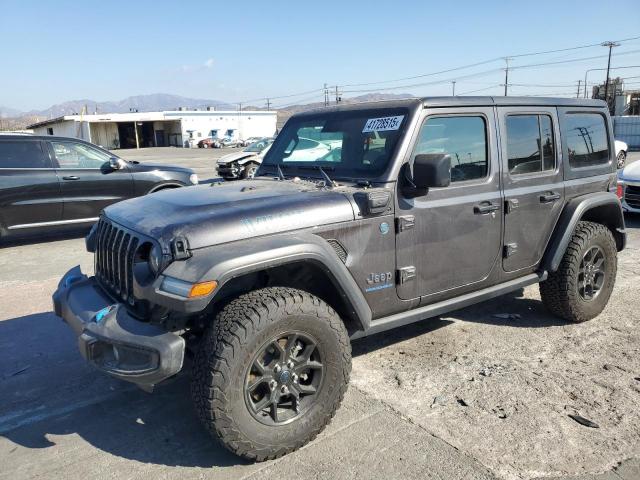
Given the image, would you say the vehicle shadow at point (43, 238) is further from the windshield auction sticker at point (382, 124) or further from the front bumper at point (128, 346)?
the windshield auction sticker at point (382, 124)

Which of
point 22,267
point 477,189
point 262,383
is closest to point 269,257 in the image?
point 262,383

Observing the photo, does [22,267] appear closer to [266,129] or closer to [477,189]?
[477,189]

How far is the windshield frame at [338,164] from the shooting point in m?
3.36

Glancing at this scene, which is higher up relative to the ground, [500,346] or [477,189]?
[477,189]

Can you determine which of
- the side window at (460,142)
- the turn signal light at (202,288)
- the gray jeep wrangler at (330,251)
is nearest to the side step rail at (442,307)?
the gray jeep wrangler at (330,251)

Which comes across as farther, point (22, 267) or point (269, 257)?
point (22, 267)

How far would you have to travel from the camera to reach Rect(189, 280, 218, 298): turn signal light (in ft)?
8.17

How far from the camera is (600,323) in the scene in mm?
4629

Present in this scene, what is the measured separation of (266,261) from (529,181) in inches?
95.2

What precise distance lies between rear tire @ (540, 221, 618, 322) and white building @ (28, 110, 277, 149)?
60.5 meters

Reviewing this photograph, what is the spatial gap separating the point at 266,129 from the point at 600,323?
7067cm

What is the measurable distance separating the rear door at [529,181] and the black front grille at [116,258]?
8.71 ft

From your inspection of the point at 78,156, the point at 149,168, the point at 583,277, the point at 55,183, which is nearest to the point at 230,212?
the point at 583,277

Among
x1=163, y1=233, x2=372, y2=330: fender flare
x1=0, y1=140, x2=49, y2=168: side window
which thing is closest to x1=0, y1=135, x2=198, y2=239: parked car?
x1=0, y1=140, x2=49, y2=168: side window
